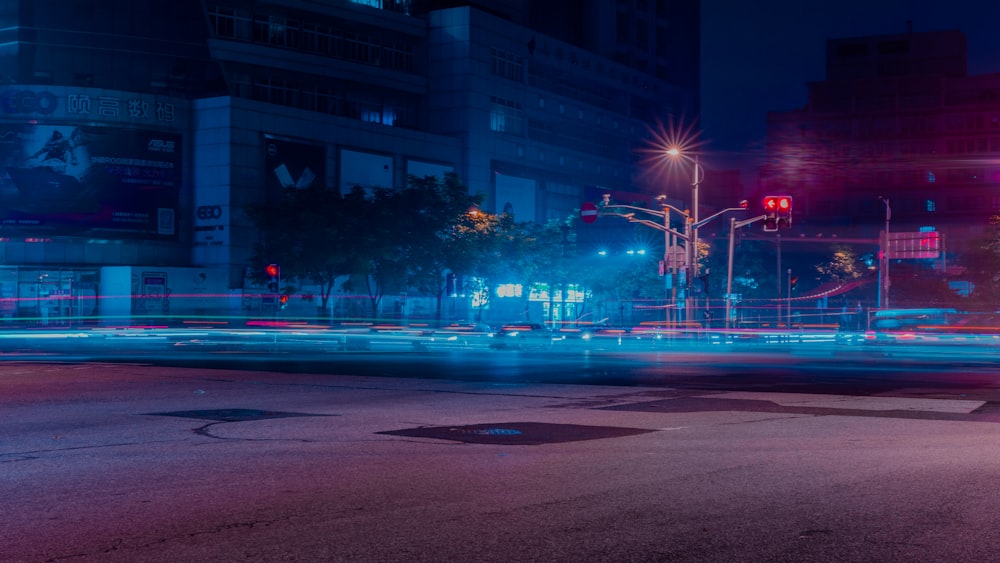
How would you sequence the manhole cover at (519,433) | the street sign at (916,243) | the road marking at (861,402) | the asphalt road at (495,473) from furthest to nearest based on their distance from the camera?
1. the street sign at (916,243)
2. the road marking at (861,402)
3. the manhole cover at (519,433)
4. the asphalt road at (495,473)

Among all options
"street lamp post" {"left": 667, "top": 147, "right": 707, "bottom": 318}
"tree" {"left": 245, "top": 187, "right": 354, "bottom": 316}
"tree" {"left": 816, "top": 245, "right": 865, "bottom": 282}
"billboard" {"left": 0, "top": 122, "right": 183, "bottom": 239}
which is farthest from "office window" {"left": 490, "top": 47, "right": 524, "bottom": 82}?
"street lamp post" {"left": 667, "top": 147, "right": 707, "bottom": 318}

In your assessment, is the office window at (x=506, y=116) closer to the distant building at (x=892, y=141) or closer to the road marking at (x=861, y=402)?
the distant building at (x=892, y=141)

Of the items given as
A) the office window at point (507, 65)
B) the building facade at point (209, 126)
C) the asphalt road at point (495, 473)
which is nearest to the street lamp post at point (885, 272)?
the building facade at point (209, 126)

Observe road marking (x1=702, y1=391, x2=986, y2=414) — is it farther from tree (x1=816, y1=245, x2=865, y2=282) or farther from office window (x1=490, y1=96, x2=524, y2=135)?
tree (x1=816, y1=245, x2=865, y2=282)

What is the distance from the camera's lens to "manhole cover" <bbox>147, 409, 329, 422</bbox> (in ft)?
52.6

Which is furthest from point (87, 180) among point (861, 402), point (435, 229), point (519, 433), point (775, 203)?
point (519, 433)

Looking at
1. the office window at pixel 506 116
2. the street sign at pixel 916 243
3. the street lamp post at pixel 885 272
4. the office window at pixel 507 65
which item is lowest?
the street lamp post at pixel 885 272

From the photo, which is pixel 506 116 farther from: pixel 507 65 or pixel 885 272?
pixel 885 272

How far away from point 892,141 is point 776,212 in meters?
114

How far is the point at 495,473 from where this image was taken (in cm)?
1072

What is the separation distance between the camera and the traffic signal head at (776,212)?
4009cm

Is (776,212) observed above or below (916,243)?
below

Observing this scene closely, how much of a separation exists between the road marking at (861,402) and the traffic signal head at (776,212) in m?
20.1

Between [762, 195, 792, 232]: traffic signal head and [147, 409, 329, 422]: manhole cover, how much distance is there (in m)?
26.7
